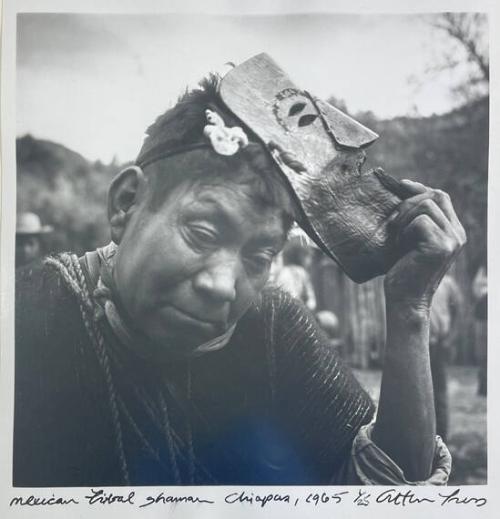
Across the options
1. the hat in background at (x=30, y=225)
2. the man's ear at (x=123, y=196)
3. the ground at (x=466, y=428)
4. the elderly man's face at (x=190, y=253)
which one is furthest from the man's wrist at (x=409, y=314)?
the hat in background at (x=30, y=225)

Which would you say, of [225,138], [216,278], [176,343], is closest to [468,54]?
[225,138]

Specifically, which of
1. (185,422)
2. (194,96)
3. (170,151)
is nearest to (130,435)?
(185,422)

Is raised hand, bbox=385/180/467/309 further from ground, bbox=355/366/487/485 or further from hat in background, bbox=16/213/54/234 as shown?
hat in background, bbox=16/213/54/234

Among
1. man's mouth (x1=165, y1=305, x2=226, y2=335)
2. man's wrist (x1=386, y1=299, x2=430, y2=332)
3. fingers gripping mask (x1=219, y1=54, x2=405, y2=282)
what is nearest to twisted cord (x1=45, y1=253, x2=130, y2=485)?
man's mouth (x1=165, y1=305, x2=226, y2=335)

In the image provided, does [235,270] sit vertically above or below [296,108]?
below

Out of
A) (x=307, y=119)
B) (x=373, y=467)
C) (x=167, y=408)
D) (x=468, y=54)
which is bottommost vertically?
(x=373, y=467)

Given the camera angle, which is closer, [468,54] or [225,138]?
[225,138]

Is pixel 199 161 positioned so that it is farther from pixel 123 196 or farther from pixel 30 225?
pixel 30 225

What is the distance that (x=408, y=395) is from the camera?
126 centimetres

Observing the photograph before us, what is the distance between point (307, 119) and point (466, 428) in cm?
59

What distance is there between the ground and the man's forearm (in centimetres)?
4

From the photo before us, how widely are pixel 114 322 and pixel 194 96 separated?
40 centimetres

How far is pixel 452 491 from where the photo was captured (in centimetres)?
129

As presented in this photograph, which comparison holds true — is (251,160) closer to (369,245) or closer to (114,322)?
(369,245)
